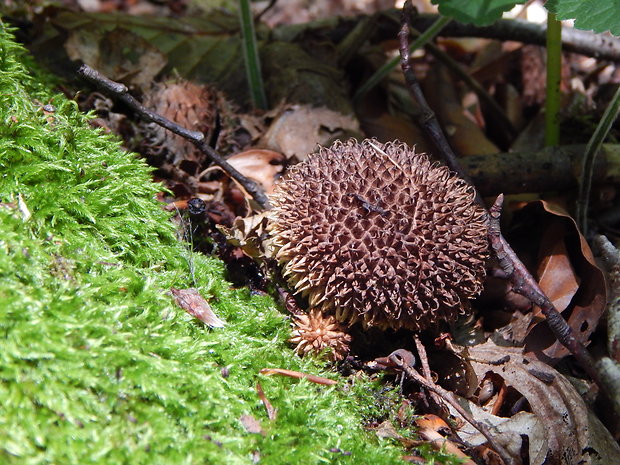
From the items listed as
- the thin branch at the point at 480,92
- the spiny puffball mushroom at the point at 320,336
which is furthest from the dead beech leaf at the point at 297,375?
the thin branch at the point at 480,92

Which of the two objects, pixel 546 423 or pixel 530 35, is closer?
pixel 546 423

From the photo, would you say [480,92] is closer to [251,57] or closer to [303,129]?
[303,129]

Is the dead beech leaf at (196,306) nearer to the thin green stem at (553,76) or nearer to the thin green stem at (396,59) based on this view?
the thin green stem at (396,59)

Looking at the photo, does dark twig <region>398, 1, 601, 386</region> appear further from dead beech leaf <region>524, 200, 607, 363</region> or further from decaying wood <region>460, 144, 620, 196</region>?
decaying wood <region>460, 144, 620, 196</region>

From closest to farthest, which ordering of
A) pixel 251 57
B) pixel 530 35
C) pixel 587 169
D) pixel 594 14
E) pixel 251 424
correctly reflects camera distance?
1. pixel 251 424
2. pixel 594 14
3. pixel 587 169
4. pixel 251 57
5. pixel 530 35

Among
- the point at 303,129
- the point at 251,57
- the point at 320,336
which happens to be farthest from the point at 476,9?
the point at 320,336

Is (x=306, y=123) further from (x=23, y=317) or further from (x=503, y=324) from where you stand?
(x=23, y=317)
